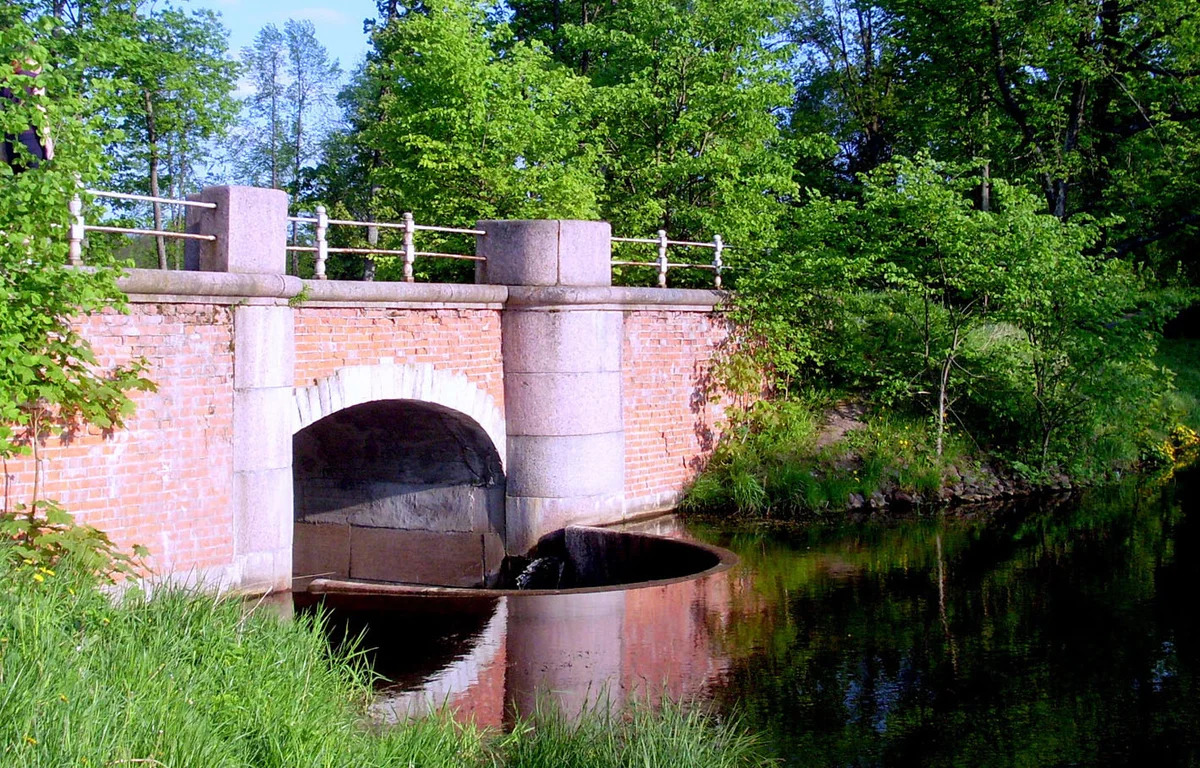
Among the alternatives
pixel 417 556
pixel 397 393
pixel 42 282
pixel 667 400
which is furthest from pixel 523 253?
pixel 42 282

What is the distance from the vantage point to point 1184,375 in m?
25.3

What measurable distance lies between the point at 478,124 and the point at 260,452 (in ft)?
28.7

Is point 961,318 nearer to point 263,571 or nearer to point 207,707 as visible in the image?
point 263,571

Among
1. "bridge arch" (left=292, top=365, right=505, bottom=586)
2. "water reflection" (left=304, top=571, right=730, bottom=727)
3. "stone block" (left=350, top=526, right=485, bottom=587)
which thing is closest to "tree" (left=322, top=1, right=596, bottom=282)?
"bridge arch" (left=292, top=365, right=505, bottom=586)

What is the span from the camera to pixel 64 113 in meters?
8.09

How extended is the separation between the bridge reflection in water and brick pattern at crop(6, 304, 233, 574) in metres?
1.32

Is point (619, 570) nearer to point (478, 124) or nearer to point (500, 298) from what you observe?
point (500, 298)

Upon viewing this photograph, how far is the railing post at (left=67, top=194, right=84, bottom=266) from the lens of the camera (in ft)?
27.9

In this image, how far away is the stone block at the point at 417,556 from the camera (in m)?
13.3

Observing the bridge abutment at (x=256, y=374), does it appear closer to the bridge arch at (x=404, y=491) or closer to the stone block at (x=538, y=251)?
the bridge arch at (x=404, y=491)

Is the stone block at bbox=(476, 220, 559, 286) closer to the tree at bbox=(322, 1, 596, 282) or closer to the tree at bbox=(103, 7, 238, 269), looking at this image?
the tree at bbox=(322, 1, 596, 282)

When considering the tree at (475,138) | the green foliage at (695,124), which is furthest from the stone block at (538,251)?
the green foliage at (695,124)

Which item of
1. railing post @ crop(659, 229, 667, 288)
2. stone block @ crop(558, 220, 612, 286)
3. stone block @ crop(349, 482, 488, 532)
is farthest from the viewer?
railing post @ crop(659, 229, 667, 288)

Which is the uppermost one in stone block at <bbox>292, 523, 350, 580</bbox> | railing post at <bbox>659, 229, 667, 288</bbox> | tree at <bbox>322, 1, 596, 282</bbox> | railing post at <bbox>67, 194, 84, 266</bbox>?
tree at <bbox>322, 1, 596, 282</bbox>
